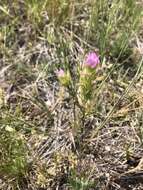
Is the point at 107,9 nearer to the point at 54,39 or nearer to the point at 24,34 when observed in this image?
the point at 54,39

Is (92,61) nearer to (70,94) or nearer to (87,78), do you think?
(87,78)

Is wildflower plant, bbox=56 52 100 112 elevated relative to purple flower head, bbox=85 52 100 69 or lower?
lower

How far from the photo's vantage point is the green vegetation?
1769 millimetres

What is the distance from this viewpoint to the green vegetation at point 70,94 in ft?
5.80

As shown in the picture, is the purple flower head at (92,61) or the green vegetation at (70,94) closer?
the purple flower head at (92,61)

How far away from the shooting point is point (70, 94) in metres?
1.87

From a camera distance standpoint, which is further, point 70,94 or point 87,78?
point 70,94

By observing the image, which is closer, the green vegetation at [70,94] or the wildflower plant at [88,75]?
the wildflower plant at [88,75]

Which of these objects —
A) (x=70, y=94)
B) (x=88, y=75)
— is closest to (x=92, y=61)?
(x=88, y=75)

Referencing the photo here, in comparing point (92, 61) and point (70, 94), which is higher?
point (92, 61)

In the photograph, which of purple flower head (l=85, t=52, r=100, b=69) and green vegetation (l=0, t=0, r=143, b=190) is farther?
green vegetation (l=0, t=0, r=143, b=190)

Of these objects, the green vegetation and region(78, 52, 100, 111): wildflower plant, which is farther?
the green vegetation

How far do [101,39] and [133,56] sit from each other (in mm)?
182

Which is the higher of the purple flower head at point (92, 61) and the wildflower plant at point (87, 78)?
the purple flower head at point (92, 61)
